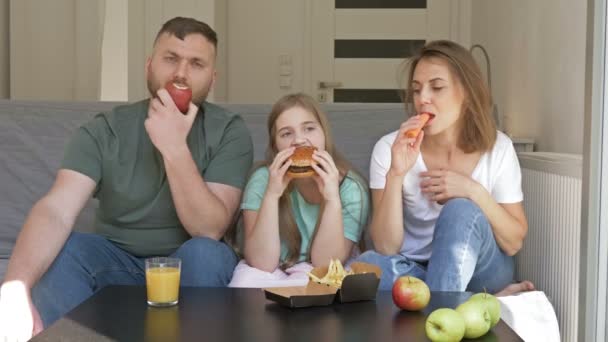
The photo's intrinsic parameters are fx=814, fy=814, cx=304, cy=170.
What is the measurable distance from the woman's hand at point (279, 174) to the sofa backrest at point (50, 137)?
2.03 ft

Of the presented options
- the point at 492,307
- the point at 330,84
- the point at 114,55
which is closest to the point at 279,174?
the point at 492,307

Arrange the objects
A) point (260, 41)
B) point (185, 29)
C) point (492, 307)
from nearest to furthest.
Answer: point (492, 307) → point (185, 29) → point (260, 41)

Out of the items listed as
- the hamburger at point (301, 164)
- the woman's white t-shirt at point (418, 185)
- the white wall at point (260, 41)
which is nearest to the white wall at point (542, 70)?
the woman's white t-shirt at point (418, 185)

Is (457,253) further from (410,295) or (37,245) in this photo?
(37,245)

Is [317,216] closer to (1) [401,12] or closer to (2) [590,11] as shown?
(2) [590,11]

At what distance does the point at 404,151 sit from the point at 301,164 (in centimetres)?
27

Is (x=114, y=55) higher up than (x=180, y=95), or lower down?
higher up

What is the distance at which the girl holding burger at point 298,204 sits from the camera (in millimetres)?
2178

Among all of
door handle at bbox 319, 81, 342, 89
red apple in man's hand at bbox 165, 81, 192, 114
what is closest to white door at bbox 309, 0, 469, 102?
door handle at bbox 319, 81, 342, 89

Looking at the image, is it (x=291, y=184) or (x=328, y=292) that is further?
(x=291, y=184)

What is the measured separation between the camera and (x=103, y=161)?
230cm

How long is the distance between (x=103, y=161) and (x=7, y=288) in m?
0.55

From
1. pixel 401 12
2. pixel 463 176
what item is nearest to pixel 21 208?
pixel 463 176

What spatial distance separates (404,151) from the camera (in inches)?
84.0
